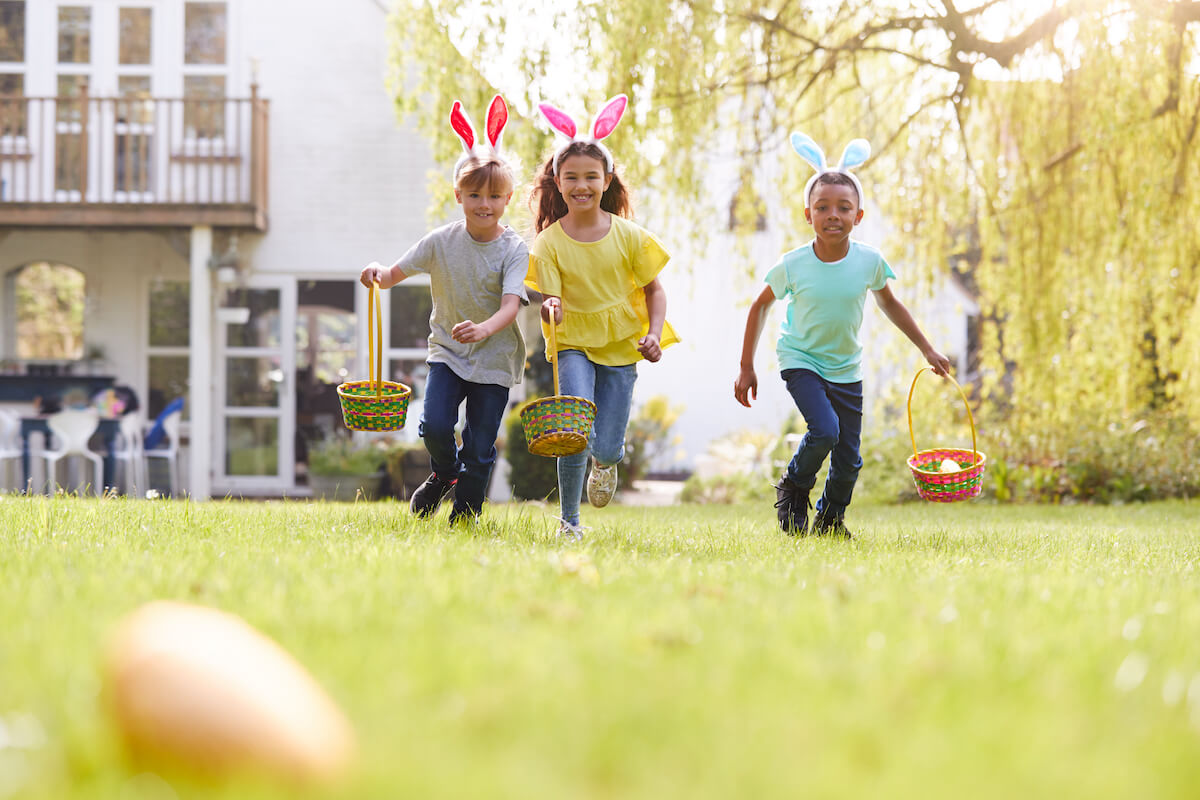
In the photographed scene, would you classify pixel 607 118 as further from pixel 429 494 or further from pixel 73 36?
pixel 73 36

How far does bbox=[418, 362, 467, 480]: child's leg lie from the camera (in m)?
5.10

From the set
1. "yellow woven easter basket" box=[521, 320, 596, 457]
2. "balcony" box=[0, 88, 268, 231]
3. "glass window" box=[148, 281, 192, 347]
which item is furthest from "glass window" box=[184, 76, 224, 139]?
"yellow woven easter basket" box=[521, 320, 596, 457]

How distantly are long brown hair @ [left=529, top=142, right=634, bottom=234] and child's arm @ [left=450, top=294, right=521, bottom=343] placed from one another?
24.0 inches

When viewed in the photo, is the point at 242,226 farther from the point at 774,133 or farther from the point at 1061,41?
the point at 1061,41

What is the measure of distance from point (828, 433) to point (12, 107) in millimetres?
11223

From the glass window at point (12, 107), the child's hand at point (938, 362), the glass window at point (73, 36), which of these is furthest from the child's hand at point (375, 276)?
the glass window at point (73, 36)

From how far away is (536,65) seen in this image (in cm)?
927

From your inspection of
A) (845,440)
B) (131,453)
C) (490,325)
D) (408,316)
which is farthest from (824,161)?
(131,453)

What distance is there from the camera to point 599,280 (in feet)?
17.0

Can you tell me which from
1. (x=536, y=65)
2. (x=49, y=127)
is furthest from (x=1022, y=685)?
(x=49, y=127)

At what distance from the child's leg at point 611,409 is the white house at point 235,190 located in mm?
7983

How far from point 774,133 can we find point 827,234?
16.3 ft

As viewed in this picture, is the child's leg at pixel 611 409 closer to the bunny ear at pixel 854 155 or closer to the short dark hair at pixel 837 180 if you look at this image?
the short dark hair at pixel 837 180

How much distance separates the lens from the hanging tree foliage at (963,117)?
870 centimetres
